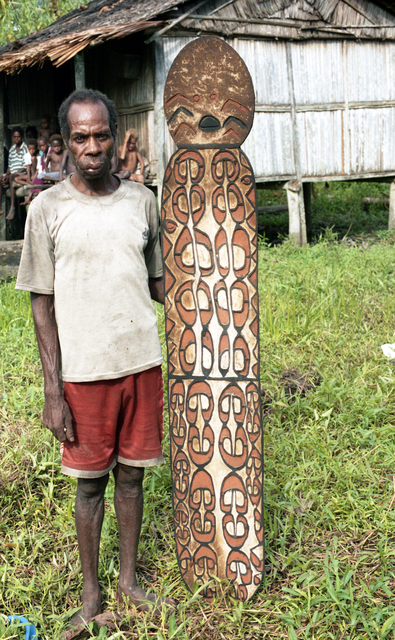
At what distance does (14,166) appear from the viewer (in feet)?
32.6

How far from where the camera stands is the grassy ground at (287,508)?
226cm

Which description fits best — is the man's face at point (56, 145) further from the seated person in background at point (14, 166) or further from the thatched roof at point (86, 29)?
the thatched roof at point (86, 29)

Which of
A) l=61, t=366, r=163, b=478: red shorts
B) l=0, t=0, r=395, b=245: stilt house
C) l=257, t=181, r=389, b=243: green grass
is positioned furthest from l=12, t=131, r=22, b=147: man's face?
l=61, t=366, r=163, b=478: red shorts

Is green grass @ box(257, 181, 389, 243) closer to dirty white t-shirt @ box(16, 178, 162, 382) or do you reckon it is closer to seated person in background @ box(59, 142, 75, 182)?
seated person in background @ box(59, 142, 75, 182)

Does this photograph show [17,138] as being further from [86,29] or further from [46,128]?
[86,29]

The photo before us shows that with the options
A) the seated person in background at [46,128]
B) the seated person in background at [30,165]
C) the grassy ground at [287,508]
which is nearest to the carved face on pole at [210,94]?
the grassy ground at [287,508]

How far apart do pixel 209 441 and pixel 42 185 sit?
6980 mm

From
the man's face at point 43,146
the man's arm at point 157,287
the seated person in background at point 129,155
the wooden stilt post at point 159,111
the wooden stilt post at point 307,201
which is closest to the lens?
the man's arm at point 157,287

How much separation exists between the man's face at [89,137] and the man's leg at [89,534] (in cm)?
104

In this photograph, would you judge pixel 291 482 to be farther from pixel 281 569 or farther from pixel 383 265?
pixel 383 265

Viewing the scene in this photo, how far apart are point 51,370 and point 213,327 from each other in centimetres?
59

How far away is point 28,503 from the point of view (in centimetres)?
296

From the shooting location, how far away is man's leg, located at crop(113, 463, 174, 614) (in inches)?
89.4

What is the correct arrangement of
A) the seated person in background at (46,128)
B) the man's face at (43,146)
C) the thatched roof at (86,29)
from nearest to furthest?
the thatched roof at (86,29) < the man's face at (43,146) < the seated person in background at (46,128)
